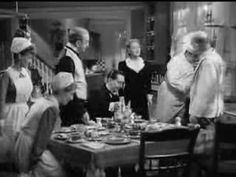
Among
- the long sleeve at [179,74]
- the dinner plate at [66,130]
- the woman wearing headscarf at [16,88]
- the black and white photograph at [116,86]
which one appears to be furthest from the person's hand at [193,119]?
the woman wearing headscarf at [16,88]

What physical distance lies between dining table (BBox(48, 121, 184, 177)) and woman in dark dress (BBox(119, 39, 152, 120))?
19cm

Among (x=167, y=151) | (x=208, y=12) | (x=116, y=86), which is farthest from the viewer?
(x=116, y=86)

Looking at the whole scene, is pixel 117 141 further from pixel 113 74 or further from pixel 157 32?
pixel 157 32

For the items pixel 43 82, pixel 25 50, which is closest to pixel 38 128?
pixel 43 82

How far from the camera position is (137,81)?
7.05 ft

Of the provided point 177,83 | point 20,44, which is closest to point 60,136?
point 20,44

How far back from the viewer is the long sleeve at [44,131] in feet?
6.29

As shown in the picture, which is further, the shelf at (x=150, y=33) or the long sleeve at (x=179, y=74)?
the long sleeve at (x=179, y=74)

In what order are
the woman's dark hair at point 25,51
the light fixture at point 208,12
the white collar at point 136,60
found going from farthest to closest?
the white collar at point 136,60
the woman's dark hair at point 25,51
the light fixture at point 208,12

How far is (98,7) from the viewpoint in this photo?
1905mm

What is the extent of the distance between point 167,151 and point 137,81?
0.33 meters

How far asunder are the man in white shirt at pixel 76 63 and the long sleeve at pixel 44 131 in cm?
9

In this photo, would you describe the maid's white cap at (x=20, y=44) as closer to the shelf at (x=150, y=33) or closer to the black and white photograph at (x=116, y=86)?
the black and white photograph at (x=116, y=86)

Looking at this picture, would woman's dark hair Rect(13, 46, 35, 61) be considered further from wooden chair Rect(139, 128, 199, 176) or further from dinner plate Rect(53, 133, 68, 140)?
wooden chair Rect(139, 128, 199, 176)
